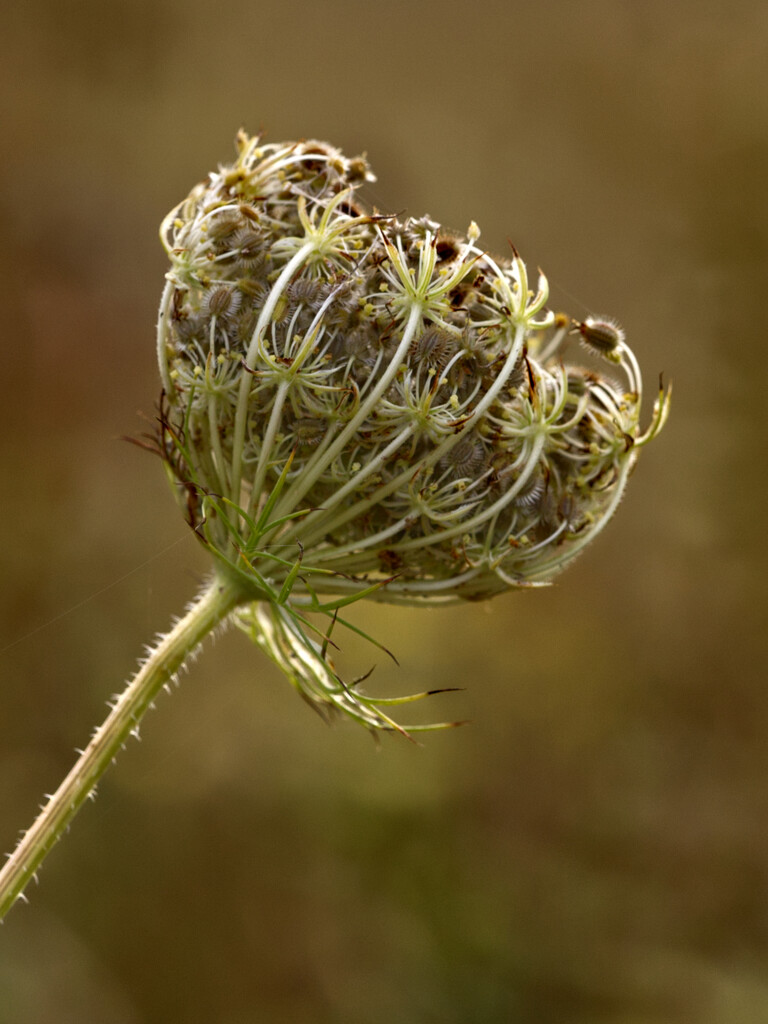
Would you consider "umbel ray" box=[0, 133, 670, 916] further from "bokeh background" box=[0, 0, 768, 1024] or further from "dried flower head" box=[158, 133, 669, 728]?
"bokeh background" box=[0, 0, 768, 1024]

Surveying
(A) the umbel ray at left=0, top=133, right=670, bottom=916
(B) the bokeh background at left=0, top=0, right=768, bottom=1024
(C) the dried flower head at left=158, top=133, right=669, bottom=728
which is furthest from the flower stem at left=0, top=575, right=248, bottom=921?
(B) the bokeh background at left=0, top=0, right=768, bottom=1024

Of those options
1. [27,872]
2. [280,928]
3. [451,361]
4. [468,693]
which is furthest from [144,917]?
[451,361]

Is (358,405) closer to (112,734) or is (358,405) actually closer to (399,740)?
(112,734)

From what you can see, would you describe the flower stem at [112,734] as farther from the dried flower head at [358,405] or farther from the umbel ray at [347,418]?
the dried flower head at [358,405]

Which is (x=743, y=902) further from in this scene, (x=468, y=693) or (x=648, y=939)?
(x=468, y=693)

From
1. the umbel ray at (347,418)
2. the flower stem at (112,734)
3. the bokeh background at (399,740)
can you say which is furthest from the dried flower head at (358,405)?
the bokeh background at (399,740)
